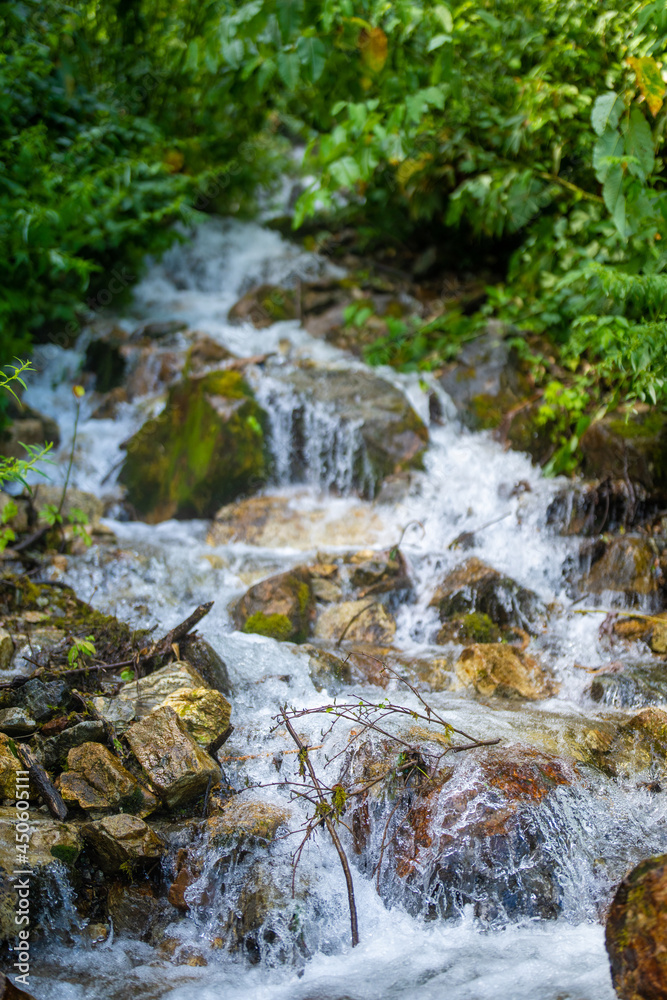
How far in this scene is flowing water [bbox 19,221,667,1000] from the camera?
90.5 inches

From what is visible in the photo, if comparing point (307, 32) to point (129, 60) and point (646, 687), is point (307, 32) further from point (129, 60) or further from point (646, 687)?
point (129, 60)

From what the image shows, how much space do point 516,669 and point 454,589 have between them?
82 centimetres

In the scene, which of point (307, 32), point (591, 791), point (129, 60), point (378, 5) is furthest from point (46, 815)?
point (129, 60)

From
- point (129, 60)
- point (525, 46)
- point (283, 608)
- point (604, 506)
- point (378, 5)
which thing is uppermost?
point (129, 60)

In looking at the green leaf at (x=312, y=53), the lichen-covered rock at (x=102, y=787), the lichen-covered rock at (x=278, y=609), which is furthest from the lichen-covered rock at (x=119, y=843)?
the green leaf at (x=312, y=53)

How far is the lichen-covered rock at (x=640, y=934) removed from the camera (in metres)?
1.90

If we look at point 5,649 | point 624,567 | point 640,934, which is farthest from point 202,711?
point 624,567

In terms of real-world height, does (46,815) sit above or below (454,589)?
below

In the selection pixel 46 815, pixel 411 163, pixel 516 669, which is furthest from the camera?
pixel 411 163

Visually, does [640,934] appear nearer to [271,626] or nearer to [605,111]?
[271,626]

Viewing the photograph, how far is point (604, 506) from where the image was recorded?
504 centimetres

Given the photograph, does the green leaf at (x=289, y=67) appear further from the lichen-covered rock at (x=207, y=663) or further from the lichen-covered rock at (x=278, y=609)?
the lichen-covered rock at (x=207, y=663)

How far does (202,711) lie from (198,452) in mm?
3575

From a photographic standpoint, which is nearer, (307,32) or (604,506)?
(307,32)
